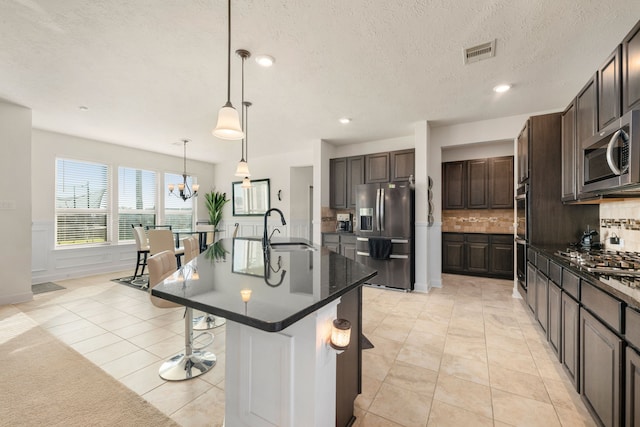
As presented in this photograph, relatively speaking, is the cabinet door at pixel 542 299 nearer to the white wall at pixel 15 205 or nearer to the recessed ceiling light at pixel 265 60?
the recessed ceiling light at pixel 265 60

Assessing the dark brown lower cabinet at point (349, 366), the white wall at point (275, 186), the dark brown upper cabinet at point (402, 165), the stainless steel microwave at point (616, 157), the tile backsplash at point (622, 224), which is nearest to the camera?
the dark brown lower cabinet at point (349, 366)

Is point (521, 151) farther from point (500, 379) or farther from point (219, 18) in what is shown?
point (219, 18)

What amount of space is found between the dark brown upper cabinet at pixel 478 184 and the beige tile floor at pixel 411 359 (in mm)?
1881

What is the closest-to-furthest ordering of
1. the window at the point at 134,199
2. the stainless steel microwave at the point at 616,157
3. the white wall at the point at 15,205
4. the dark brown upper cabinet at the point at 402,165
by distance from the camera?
the stainless steel microwave at the point at 616,157, the white wall at the point at 15,205, the dark brown upper cabinet at the point at 402,165, the window at the point at 134,199

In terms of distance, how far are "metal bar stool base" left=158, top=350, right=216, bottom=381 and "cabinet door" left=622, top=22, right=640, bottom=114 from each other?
3260mm

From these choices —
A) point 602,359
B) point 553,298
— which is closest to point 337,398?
point 602,359

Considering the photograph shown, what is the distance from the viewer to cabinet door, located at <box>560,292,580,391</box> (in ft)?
5.53

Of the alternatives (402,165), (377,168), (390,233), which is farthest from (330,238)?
(402,165)

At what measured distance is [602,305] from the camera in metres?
1.37

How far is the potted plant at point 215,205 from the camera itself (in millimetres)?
7160

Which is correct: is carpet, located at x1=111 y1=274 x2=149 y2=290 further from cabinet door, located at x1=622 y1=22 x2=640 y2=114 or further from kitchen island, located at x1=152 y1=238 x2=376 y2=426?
cabinet door, located at x1=622 y1=22 x2=640 y2=114

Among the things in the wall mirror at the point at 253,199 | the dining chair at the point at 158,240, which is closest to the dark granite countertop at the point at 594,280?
the dining chair at the point at 158,240

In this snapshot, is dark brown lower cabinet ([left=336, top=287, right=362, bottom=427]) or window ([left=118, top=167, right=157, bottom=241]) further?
window ([left=118, top=167, right=157, bottom=241])

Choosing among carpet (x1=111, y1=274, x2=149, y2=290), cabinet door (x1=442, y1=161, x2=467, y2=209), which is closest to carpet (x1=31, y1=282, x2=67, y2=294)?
carpet (x1=111, y1=274, x2=149, y2=290)
